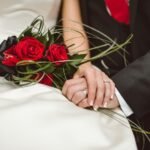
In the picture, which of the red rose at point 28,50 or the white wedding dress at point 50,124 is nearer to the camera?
the white wedding dress at point 50,124

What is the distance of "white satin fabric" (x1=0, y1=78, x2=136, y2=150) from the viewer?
0.98 m

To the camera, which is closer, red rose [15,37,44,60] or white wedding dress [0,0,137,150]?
white wedding dress [0,0,137,150]

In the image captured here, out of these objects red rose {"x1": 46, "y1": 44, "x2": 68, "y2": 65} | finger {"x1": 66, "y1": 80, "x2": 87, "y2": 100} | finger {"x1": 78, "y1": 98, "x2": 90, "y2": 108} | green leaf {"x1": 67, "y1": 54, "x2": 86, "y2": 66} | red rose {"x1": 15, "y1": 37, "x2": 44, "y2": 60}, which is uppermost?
red rose {"x1": 15, "y1": 37, "x2": 44, "y2": 60}

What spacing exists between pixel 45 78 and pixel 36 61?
0.23 feet

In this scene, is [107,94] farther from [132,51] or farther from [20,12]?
[20,12]

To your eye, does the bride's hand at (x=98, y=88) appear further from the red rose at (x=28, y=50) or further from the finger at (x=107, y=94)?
the red rose at (x=28, y=50)

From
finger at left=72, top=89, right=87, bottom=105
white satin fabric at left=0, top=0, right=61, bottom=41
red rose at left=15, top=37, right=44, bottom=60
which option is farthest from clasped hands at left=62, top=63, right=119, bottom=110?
white satin fabric at left=0, top=0, right=61, bottom=41

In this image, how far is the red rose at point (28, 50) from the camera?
3.72 feet

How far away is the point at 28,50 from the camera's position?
1.14 m

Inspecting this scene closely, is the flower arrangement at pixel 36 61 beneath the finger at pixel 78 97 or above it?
above

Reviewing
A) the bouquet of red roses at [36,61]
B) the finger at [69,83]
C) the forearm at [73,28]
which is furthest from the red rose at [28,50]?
the forearm at [73,28]

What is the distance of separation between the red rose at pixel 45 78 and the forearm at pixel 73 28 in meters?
0.19

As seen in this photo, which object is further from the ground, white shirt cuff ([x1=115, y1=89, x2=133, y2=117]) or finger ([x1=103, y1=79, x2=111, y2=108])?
finger ([x1=103, y1=79, x2=111, y2=108])

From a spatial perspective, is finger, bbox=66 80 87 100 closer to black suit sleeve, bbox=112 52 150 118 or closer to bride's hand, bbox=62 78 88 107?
bride's hand, bbox=62 78 88 107
